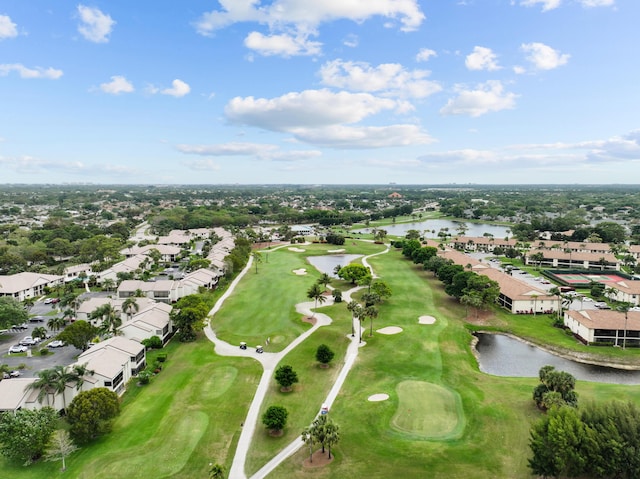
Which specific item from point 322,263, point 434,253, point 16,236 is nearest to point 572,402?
point 434,253

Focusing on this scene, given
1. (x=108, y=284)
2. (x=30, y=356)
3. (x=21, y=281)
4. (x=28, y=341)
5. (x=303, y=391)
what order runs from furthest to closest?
(x=108, y=284), (x=21, y=281), (x=28, y=341), (x=30, y=356), (x=303, y=391)

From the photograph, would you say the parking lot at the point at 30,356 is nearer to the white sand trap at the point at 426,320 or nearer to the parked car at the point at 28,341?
the parked car at the point at 28,341

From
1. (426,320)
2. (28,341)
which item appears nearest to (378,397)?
(426,320)

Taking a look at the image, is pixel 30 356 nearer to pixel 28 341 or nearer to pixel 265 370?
pixel 28 341

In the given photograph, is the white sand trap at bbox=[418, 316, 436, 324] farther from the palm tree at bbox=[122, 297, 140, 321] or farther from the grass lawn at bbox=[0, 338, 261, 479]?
the palm tree at bbox=[122, 297, 140, 321]

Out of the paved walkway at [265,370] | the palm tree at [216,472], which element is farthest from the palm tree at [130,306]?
the palm tree at [216,472]
